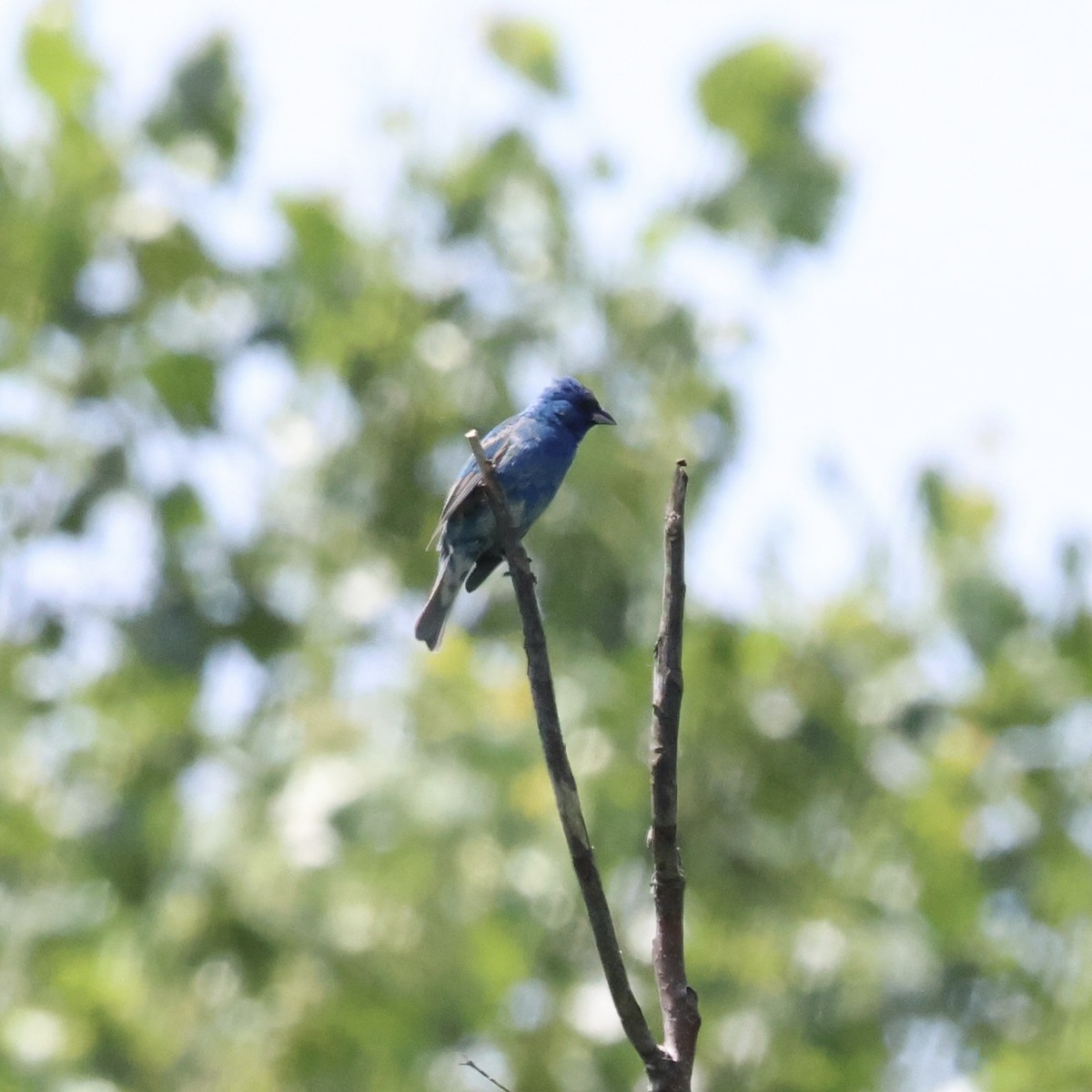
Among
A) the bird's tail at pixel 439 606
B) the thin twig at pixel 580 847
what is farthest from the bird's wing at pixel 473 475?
the thin twig at pixel 580 847

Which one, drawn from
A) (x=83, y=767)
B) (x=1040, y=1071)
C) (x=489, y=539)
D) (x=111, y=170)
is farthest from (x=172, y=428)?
(x=1040, y=1071)

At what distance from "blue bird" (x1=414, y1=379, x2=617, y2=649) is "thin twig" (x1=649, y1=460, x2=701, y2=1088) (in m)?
2.84

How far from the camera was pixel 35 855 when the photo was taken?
25.7 ft

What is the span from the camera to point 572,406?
618cm

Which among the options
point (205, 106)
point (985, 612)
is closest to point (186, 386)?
point (205, 106)

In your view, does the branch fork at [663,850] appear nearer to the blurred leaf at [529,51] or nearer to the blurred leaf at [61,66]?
the blurred leaf at [529,51]

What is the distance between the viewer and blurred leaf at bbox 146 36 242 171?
311 inches

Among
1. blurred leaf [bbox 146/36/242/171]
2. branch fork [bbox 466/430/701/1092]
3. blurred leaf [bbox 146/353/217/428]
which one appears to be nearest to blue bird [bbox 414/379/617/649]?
blurred leaf [bbox 146/353/217/428]

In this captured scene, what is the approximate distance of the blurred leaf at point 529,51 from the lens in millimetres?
8211

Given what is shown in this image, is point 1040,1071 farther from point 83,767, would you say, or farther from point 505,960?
point 83,767

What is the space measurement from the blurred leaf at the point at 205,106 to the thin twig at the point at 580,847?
19.5 ft

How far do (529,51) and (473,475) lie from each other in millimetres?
3706

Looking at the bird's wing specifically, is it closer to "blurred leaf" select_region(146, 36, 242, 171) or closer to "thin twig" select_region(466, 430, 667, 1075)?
"thin twig" select_region(466, 430, 667, 1075)

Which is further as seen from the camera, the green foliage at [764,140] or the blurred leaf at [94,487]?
the green foliage at [764,140]
